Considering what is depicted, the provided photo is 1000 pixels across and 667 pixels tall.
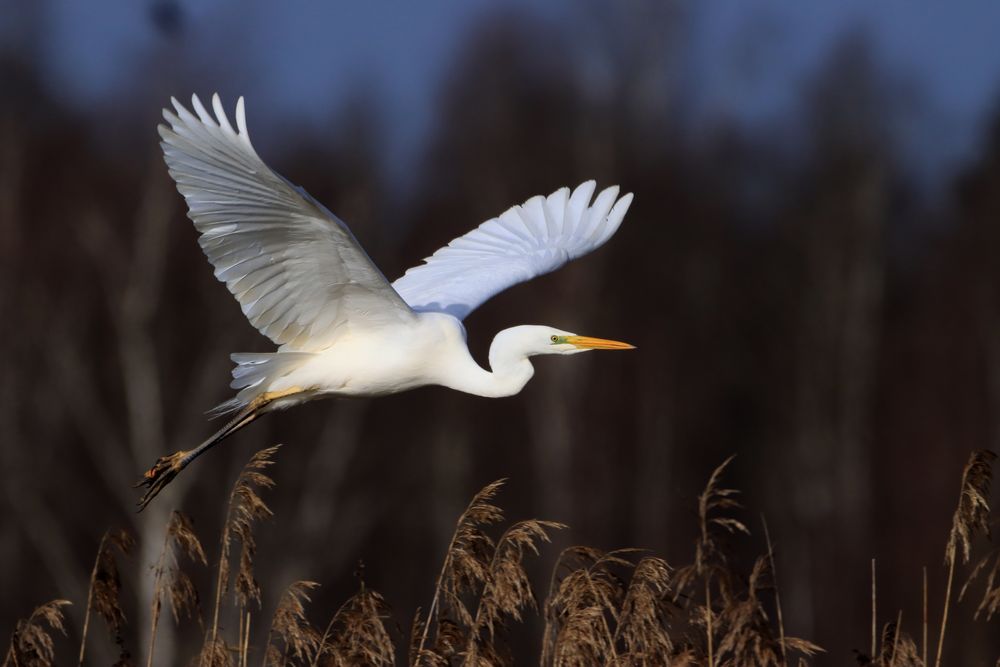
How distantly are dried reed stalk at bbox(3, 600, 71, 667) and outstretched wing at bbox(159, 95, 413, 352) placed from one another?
147cm

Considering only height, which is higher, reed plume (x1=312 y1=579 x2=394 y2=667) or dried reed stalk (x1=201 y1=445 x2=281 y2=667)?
dried reed stalk (x1=201 y1=445 x2=281 y2=667)

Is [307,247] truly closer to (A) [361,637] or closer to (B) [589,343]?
(B) [589,343]

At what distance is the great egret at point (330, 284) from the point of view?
4945 millimetres

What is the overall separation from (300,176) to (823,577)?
26.5ft

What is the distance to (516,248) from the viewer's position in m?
6.98

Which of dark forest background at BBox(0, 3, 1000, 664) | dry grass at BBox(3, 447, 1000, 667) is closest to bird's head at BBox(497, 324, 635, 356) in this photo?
dry grass at BBox(3, 447, 1000, 667)

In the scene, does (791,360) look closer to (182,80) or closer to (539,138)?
(539,138)

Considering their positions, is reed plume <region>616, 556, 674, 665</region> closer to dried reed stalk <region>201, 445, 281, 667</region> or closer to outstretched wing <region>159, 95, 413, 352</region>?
dried reed stalk <region>201, 445, 281, 667</region>

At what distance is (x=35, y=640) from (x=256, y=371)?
188 cm

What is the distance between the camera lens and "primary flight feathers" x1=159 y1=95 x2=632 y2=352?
16.1 feet

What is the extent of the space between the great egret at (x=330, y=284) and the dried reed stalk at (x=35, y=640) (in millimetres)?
1137

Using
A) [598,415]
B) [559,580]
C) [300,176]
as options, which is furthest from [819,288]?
[559,580]

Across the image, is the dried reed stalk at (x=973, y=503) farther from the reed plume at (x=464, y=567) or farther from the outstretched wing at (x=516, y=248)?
the outstretched wing at (x=516, y=248)

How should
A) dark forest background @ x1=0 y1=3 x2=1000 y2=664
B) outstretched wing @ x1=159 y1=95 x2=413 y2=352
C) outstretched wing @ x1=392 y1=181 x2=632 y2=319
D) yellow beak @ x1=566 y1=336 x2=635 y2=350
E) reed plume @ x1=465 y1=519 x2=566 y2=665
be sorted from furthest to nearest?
dark forest background @ x1=0 y1=3 x2=1000 y2=664 < outstretched wing @ x1=392 y1=181 x2=632 y2=319 < yellow beak @ x1=566 y1=336 x2=635 y2=350 < outstretched wing @ x1=159 y1=95 x2=413 y2=352 < reed plume @ x1=465 y1=519 x2=566 y2=665
